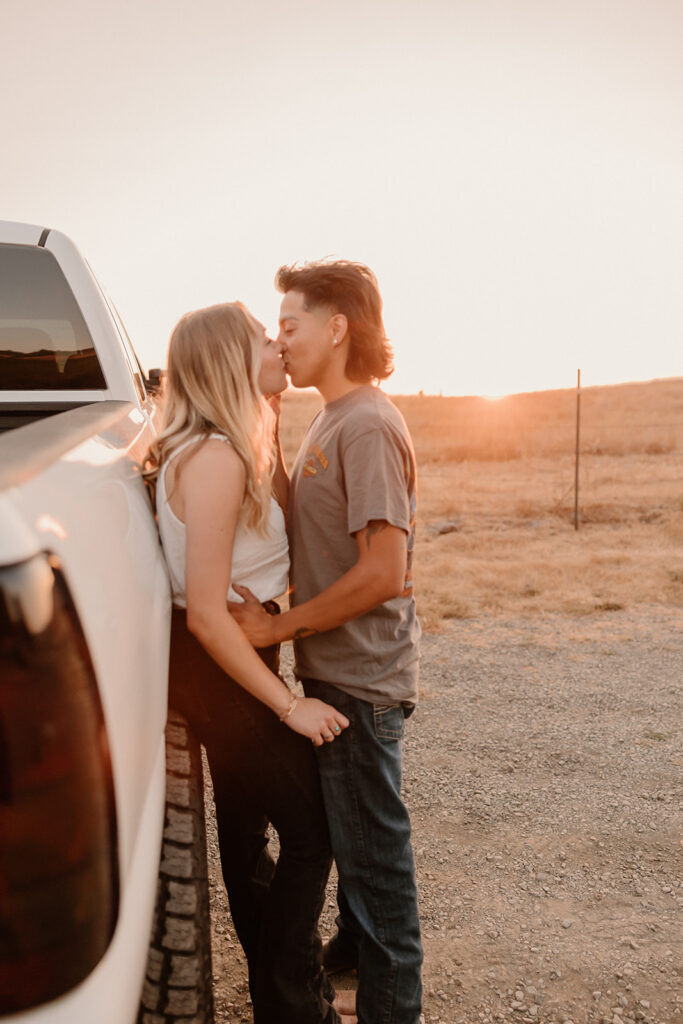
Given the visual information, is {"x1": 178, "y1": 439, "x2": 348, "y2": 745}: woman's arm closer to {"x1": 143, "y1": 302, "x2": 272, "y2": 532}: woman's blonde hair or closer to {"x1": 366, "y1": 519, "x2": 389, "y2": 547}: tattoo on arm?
{"x1": 143, "y1": 302, "x2": 272, "y2": 532}: woman's blonde hair

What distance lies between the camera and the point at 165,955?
59.0 inches

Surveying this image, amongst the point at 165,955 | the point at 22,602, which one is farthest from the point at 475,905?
the point at 22,602

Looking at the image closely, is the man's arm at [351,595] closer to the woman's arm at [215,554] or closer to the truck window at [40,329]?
the woman's arm at [215,554]

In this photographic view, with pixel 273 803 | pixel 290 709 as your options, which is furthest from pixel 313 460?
pixel 273 803

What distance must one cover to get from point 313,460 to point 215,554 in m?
0.46

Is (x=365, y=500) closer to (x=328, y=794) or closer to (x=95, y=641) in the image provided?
(x=328, y=794)

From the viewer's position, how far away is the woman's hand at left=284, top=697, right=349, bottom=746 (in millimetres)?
1897

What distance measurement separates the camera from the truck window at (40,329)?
8.73 feet

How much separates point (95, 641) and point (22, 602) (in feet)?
0.53

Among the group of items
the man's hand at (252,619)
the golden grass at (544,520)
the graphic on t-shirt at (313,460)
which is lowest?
the golden grass at (544,520)

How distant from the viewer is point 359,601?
190 centimetres

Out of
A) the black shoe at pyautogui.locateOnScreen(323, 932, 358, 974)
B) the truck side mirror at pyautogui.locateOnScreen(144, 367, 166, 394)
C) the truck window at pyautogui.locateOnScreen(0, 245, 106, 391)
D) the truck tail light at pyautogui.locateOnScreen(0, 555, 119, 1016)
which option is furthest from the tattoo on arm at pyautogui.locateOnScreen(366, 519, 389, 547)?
the truck side mirror at pyautogui.locateOnScreen(144, 367, 166, 394)

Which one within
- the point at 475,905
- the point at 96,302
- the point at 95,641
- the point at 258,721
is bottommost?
the point at 475,905

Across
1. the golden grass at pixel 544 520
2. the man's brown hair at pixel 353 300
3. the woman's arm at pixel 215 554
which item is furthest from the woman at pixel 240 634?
the golden grass at pixel 544 520
